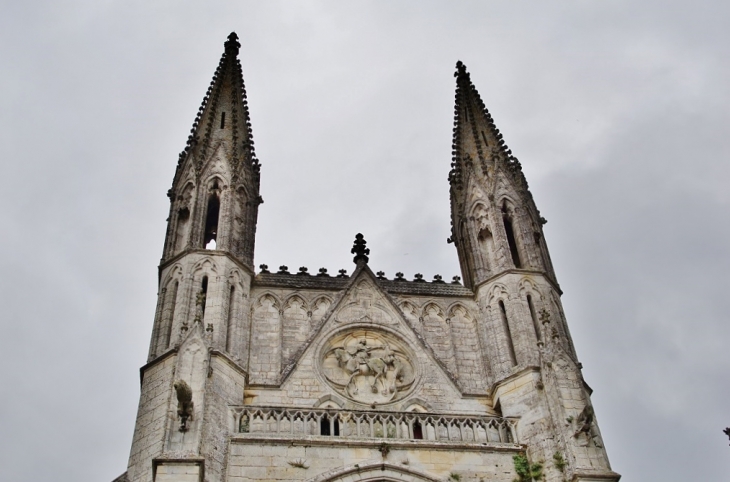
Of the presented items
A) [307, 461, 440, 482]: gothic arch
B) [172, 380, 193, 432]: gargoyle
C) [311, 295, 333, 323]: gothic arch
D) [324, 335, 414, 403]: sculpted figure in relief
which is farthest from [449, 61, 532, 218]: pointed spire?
[172, 380, 193, 432]: gargoyle

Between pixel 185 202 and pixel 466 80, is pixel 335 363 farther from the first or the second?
pixel 466 80

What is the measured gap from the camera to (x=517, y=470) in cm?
1636

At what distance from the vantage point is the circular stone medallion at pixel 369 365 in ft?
60.3

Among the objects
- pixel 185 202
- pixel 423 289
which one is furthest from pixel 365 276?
pixel 185 202

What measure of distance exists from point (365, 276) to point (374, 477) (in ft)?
19.5

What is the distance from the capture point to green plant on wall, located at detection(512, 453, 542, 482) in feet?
53.1

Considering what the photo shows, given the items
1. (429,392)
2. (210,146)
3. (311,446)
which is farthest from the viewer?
(210,146)

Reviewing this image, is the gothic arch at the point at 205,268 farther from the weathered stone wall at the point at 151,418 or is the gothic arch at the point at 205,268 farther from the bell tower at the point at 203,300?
the weathered stone wall at the point at 151,418

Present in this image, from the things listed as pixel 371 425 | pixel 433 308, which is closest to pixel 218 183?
pixel 433 308

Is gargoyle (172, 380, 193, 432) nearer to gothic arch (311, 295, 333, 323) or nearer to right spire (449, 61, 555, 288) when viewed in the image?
gothic arch (311, 295, 333, 323)

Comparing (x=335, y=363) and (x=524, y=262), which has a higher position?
(x=524, y=262)

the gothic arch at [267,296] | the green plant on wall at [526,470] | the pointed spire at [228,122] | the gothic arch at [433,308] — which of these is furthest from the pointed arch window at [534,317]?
the pointed spire at [228,122]

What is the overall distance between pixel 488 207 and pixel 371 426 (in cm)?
710

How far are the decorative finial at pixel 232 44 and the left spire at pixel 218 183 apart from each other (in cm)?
180
